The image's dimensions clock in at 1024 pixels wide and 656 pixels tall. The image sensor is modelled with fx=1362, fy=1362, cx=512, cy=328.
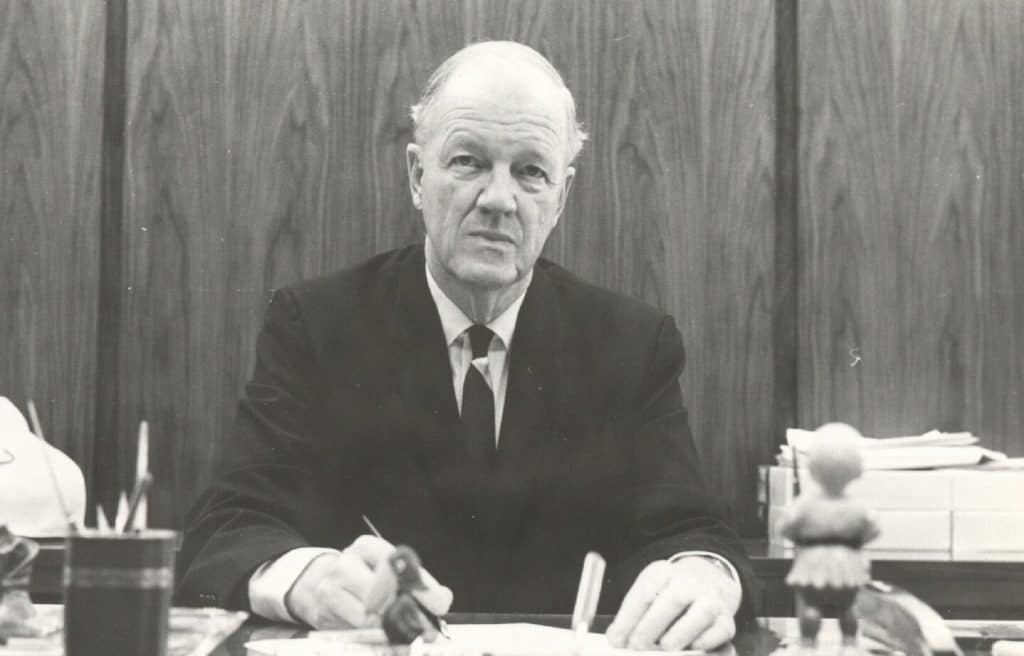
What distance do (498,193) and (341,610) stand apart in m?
0.92

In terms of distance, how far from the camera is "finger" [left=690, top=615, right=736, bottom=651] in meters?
1.54

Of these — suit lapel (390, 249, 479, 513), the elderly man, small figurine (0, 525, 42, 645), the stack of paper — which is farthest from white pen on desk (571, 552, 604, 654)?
the stack of paper

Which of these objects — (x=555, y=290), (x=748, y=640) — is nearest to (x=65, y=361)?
(x=555, y=290)

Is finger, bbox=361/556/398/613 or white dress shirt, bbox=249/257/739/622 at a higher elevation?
white dress shirt, bbox=249/257/739/622

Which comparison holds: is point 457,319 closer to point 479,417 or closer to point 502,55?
point 479,417

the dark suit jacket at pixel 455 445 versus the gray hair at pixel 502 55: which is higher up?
the gray hair at pixel 502 55

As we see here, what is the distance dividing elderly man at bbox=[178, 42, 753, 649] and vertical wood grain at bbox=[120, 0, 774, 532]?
601mm

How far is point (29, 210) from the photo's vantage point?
3096 mm

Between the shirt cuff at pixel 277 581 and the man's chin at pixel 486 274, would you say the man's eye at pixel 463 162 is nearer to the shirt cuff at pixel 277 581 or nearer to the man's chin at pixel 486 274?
the man's chin at pixel 486 274

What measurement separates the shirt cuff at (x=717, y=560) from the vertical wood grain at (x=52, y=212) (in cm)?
163

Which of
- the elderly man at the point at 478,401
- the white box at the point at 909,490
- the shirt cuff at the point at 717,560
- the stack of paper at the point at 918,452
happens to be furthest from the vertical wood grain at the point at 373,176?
the shirt cuff at the point at 717,560

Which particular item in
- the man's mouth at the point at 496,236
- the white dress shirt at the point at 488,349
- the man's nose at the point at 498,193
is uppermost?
the man's nose at the point at 498,193

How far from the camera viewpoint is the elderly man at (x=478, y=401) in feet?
7.57

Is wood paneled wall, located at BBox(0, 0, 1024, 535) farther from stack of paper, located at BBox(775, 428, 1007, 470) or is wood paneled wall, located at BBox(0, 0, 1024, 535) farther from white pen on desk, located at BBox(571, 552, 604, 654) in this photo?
white pen on desk, located at BBox(571, 552, 604, 654)
